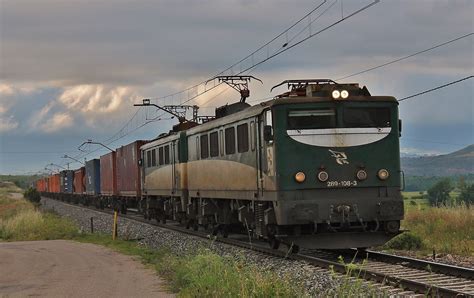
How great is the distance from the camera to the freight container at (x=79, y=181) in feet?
207

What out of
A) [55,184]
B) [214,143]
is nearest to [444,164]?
[55,184]

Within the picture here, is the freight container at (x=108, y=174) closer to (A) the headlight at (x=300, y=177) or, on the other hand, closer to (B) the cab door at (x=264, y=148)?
(B) the cab door at (x=264, y=148)

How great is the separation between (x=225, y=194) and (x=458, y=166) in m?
176

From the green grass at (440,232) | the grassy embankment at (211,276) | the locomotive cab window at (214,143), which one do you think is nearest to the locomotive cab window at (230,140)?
the locomotive cab window at (214,143)

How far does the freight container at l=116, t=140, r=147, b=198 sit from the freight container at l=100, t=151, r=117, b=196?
1.62m

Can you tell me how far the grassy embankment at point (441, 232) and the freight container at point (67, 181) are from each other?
57144 millimetres

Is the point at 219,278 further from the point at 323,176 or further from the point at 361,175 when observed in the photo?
the point at 361,175

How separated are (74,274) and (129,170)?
24.1 metres

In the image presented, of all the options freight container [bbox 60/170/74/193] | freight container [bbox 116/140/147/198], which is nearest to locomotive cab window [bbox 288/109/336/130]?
freight container [bbox 116/140/147/198]

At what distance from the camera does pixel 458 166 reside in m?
182

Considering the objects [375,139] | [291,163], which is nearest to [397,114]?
[375,139]

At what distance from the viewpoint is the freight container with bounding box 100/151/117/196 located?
43.3 m

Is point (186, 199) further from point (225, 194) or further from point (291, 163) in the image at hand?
point (291, 163)

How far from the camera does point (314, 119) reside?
45.6ft
